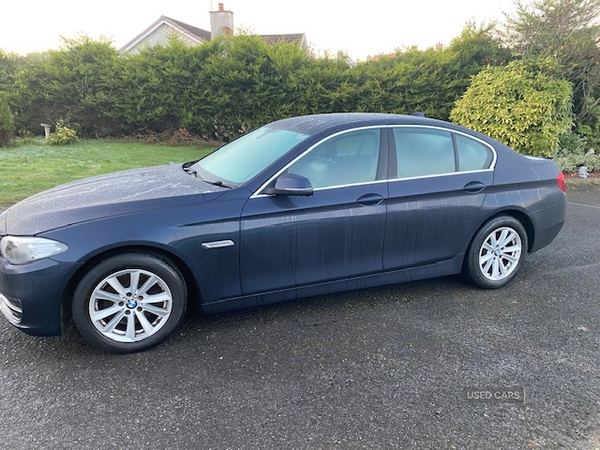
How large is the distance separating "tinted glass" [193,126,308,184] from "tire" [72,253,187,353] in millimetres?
900

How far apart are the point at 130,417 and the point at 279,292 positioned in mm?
1283

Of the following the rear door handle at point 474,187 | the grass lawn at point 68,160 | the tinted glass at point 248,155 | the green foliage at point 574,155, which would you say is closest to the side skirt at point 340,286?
the rear door handle at point 474,187

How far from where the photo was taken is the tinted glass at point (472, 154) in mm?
3816

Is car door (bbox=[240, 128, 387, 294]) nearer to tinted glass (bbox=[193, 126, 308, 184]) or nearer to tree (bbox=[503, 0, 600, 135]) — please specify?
tinted glass (bbox=[193, 126, 308, 184])

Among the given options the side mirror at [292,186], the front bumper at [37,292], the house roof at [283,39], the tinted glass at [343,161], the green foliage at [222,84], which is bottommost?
the front bumper at [37,292]

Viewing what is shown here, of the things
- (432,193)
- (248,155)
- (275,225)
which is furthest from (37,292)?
(432,193)

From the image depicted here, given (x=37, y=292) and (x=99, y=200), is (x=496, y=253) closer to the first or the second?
(x=99, y=200)

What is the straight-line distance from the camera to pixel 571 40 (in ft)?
30.9

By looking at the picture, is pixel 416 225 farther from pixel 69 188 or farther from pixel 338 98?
pixel 338 98

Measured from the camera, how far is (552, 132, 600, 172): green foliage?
9648 millimetres

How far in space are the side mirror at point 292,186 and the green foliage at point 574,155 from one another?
8.52 metres

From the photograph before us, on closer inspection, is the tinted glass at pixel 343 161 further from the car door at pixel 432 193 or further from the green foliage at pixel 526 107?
the green foliage at pixel 526 107

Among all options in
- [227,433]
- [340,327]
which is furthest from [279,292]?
[227,433]

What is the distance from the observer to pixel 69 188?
137 inches
